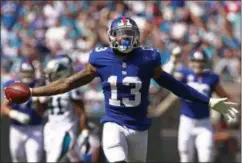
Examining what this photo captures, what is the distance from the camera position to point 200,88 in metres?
8.06

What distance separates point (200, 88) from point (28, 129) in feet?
6.86

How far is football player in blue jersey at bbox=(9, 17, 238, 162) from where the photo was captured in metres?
5.16

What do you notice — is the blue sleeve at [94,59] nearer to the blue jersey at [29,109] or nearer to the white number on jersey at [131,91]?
the white number on jersey at [131,91]

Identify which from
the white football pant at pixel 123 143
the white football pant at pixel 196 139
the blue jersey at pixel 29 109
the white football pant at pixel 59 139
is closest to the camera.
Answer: the white football pant at pixel 123 143

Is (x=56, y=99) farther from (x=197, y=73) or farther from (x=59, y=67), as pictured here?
(x=197, y=73)

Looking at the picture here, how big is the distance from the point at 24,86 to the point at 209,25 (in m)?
7.66

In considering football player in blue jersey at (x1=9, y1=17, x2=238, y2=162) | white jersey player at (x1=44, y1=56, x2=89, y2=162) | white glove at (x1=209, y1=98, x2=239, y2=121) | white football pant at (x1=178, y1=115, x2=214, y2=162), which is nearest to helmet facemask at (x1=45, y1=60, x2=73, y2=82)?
white jersey player at (x1=44, y1=56, x2=89, y2=162)

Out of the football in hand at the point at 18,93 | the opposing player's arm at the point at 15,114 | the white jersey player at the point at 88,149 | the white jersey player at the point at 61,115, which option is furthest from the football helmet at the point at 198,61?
the football in hand at the point at 18,93

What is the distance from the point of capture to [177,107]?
10.8 meters

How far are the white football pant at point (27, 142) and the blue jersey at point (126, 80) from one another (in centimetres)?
249

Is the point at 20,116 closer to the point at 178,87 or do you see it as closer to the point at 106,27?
the point at 178,87

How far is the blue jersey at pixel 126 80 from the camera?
5172 millimetres

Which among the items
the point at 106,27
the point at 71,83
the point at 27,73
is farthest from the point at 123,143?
the point at 106,27

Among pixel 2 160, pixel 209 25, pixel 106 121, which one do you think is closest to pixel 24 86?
pixel 106 121
